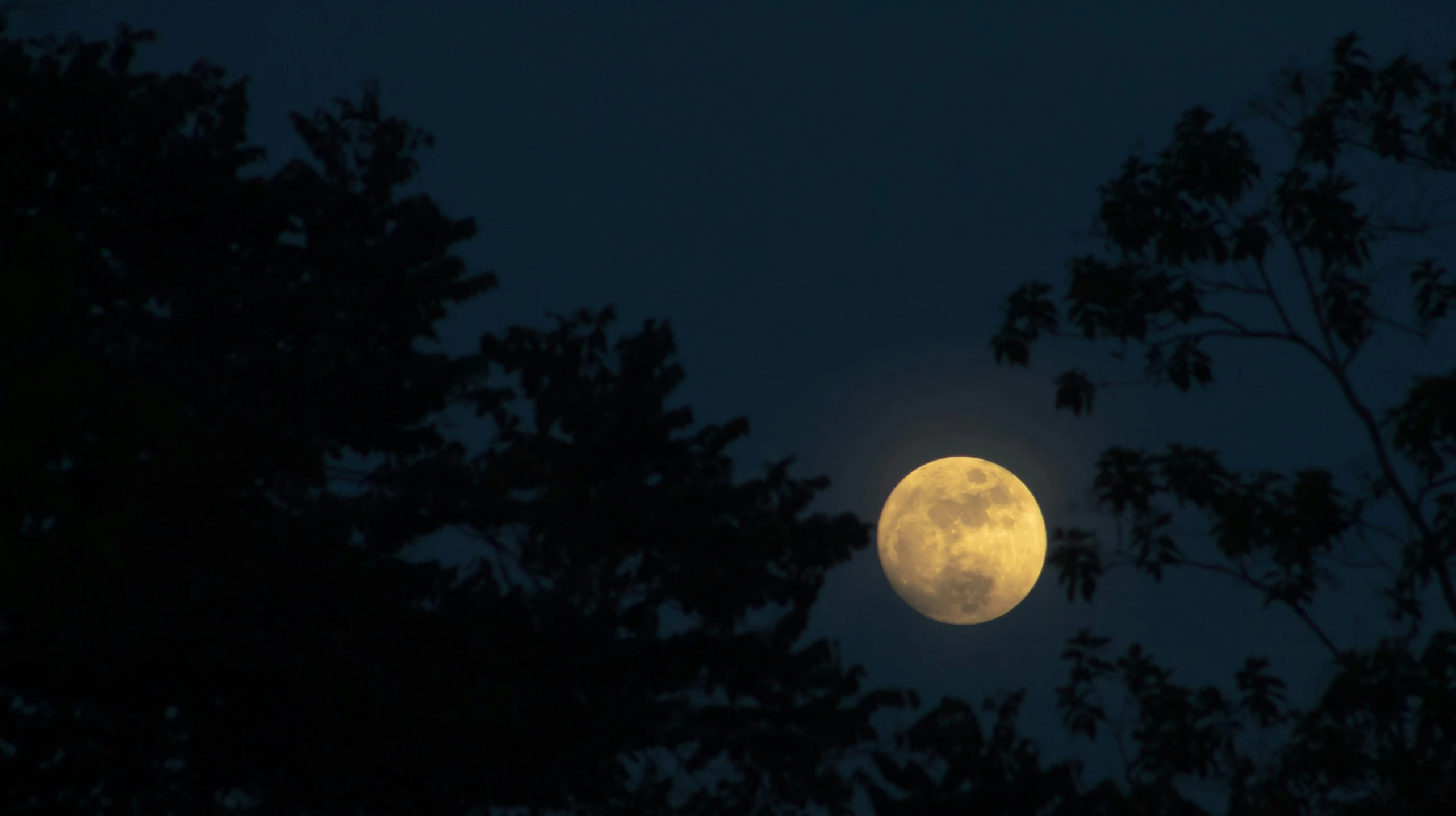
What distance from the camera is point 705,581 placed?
64.6 ft

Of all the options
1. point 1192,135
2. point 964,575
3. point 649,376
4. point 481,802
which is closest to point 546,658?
point 481,802

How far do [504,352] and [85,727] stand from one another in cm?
918

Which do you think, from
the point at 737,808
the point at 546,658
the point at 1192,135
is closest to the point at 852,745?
the point at 737,808

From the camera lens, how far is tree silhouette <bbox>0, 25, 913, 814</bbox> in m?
16.0

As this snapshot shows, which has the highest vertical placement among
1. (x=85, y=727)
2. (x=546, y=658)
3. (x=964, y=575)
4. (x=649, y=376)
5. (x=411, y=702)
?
(x=649, y=376)

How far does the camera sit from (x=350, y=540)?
1905cm

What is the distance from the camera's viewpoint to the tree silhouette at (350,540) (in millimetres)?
15984

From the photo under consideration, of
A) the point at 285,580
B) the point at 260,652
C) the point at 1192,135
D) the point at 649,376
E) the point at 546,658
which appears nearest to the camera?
the point at 1192,135

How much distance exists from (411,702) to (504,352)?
7836 mm

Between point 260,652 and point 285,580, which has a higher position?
point 285,580

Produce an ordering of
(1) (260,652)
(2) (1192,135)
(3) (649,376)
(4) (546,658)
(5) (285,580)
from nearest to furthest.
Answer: (2) (1192,135), (1) (260,652), (5) (285,580), (4) (546,658), (3) (649,376)

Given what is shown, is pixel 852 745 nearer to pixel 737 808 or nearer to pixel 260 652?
pixel 737 808

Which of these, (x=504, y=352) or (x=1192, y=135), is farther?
(x=504, y=352)

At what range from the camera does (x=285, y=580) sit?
16828 mm
